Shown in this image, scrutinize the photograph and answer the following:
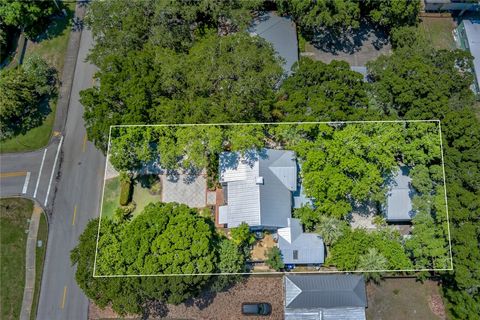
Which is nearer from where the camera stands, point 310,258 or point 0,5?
point 310,258

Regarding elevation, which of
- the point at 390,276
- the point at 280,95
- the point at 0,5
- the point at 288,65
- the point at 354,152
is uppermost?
the point at 0,5

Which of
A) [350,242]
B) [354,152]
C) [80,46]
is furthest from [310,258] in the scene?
[80,46]

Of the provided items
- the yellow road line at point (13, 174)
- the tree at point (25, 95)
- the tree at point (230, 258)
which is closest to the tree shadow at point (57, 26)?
the tree at point (25, 95)

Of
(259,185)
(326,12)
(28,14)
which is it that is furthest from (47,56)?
(326,12)

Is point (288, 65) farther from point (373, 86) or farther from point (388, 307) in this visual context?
point (388, 307)

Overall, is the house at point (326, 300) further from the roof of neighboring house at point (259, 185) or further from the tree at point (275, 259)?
the roof of neighboring house at point (259, 185)

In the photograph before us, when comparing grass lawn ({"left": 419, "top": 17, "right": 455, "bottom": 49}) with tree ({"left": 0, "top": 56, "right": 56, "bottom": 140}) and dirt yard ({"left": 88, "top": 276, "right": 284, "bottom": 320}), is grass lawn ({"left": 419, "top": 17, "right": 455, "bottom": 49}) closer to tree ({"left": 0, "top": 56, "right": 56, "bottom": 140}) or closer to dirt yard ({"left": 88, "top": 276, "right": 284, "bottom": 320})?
dirt yard ({"left": 88, "top": 276, "right": 284, "bottom": 320})
